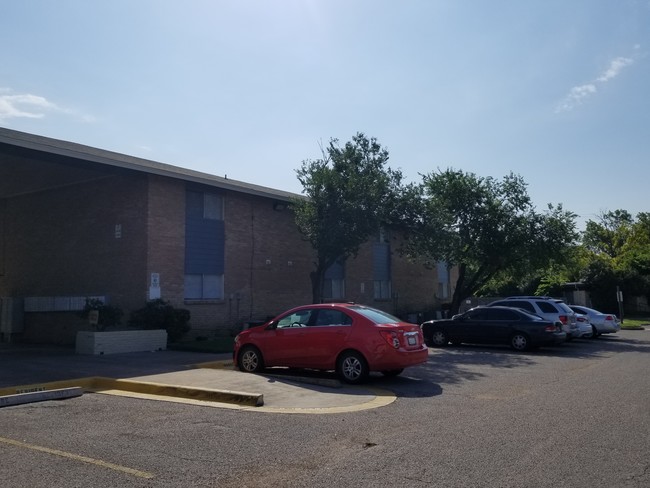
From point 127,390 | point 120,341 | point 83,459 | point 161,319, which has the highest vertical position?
point 161,319

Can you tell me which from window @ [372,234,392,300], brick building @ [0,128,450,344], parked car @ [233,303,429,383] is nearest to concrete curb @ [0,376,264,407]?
parked car @ [233,303,429,383]

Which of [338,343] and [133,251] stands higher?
[133,251]

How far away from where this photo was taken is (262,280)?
1028 inches

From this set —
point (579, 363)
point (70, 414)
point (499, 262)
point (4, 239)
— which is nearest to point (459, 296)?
point (499, 262)

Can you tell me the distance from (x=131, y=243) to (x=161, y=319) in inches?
126

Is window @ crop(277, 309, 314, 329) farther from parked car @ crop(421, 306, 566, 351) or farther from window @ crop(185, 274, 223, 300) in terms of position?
window @ crop(185, 274, 223, 300)

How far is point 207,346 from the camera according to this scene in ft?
64.2

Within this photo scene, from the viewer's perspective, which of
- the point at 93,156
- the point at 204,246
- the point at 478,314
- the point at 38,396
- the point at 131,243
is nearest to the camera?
Result: the point at 38,396

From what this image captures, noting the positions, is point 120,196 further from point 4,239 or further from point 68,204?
point 4,239

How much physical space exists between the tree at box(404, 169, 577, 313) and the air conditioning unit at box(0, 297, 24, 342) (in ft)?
53.7

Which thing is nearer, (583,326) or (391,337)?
(391,337)

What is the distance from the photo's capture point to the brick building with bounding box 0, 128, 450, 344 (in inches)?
844

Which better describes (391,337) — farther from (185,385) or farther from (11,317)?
(11,317)

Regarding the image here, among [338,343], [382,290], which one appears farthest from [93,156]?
[382,290]
